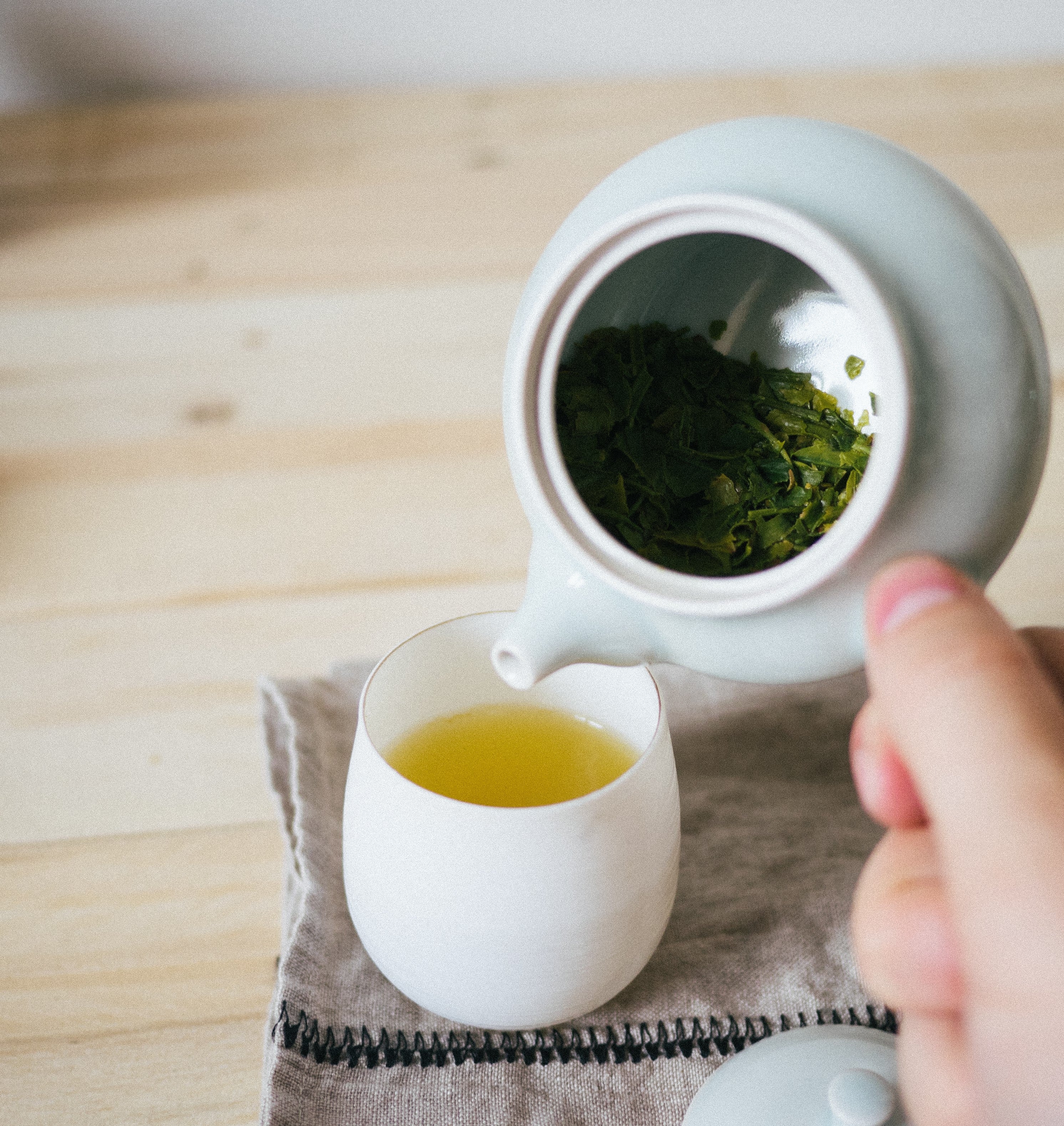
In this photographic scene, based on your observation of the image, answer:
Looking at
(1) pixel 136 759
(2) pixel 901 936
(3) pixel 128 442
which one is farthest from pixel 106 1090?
(3) pixel 128 442

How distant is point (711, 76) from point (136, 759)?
3.89ft

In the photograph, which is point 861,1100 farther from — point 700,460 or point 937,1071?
point 700,460

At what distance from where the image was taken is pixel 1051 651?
460mm

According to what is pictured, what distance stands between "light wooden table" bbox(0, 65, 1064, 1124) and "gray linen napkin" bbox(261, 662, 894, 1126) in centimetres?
4

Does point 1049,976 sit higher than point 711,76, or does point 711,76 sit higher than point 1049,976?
point 1049,976

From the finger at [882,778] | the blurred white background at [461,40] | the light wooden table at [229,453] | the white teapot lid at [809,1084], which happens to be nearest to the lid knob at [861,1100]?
the white teapot lid at [809,1084]

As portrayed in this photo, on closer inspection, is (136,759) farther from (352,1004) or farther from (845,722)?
(845,722)

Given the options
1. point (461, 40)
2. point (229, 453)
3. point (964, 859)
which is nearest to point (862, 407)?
point (964, 859)

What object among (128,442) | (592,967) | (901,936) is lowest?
(128,442)

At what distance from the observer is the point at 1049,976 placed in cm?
30

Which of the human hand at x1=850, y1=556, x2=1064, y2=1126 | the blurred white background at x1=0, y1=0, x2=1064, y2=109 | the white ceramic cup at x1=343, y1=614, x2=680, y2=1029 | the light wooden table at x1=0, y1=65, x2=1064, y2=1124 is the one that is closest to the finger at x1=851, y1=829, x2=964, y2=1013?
the human hand at x1=850, y1=556, x2=1064, y2=1126

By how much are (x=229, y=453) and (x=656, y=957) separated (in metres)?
0.58

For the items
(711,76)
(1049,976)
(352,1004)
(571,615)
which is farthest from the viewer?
(711,76)

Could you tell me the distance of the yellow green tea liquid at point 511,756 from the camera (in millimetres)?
538
